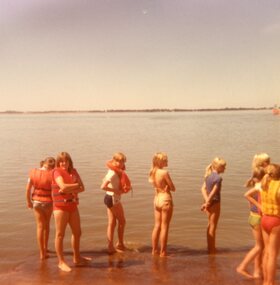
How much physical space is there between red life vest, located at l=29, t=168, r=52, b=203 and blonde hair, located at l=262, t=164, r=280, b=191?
11.7ft

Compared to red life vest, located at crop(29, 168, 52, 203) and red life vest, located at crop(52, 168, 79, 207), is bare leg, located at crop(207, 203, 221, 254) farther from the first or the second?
red life vest, located at crop(29, 168, 52, 203)

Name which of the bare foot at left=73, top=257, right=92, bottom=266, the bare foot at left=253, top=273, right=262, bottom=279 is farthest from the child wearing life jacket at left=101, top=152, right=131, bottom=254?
the bare foot at left=253, top=273, right=262, bottom=279

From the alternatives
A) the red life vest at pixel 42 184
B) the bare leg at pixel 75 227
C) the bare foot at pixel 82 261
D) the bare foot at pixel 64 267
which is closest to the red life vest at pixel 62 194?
the bare leg at pixel 75 227

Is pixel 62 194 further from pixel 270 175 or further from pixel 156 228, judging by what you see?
pixel 270 175

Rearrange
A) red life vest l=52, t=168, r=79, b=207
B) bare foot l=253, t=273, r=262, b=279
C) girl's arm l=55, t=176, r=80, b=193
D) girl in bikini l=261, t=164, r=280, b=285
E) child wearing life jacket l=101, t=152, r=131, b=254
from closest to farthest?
1. girl in bikini l=261, t=164, r=280, b=285
2. bare foot l=253, t=273, r=262, b=279
3. girl's arm l=55, t=176, r=80, b=193
4. red life vest l=52, t=168, r=79, b=207
5. child wearing life jacket l=101, t=152, r=131, b=254

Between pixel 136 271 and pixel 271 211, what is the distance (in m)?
2.49

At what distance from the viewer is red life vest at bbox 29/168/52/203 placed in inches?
269

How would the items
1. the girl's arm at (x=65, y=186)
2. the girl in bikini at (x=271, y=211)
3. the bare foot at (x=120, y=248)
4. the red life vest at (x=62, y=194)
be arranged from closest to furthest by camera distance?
the girl in bikini at (x=271, y=211)
the girl's arm at (x=65, y=186)
the red life vest at (x=62, y=194)
the bare foot at (x=120, y=248)

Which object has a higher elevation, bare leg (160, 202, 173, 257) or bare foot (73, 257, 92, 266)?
bare leg (160, 202, 173, 257)

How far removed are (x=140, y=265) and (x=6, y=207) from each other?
7.14 meters

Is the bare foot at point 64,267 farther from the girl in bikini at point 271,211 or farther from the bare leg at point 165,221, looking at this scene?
the girl in bikini at point 271,211

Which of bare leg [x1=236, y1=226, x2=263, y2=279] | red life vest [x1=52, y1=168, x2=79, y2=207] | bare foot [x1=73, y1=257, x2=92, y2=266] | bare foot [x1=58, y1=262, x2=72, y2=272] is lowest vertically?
bare foot [x1=73, y1=257, x2=92, y2=266]

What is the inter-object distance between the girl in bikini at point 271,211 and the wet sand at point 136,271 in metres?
0.81

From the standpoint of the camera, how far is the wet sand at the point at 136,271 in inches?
239
